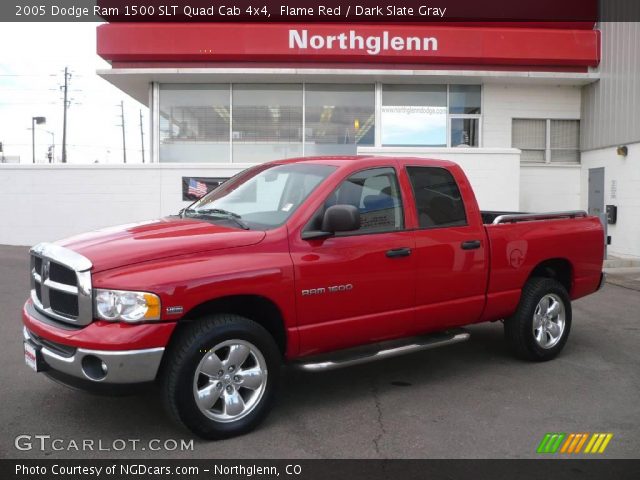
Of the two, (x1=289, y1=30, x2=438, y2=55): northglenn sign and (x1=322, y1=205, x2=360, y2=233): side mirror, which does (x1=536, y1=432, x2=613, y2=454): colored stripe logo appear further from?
(x1=289, y1=30, x2=438, y2=55): northglenn sign

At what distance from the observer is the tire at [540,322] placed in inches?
239

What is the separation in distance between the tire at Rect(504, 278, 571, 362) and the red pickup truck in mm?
19

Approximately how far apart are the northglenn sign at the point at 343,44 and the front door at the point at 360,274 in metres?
11.7

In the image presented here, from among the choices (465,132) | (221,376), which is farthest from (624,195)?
(221,376)

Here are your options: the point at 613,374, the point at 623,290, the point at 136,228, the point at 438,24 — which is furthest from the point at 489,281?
the point at 438,24

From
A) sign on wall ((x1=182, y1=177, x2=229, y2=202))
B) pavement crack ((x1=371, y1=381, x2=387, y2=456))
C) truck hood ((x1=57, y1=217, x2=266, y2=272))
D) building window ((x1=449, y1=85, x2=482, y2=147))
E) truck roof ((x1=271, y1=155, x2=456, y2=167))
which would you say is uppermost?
building window ((x1=449, y1=85, x2=482, y2=147))

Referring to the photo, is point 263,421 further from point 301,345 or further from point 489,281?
point 489,281

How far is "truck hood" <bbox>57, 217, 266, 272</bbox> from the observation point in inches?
161

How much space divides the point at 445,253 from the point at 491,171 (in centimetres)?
1038

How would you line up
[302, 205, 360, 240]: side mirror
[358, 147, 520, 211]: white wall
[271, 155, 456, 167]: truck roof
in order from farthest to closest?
[358, 147, 520, 211]: white wall
[271, 155, 456, 167]: truck roof
[302, 205, 360, 240]: side mirror

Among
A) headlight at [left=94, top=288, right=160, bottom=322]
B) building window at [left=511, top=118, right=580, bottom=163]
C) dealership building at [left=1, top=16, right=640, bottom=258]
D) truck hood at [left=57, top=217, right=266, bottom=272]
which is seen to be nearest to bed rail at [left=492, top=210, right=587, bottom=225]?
truck hood at [left=57, top=217, right=266, bottom=272]

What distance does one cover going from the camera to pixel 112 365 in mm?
3855

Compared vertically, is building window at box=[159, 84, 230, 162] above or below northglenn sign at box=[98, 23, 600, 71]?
below

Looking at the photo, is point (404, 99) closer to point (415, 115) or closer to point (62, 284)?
point (415, 115)
